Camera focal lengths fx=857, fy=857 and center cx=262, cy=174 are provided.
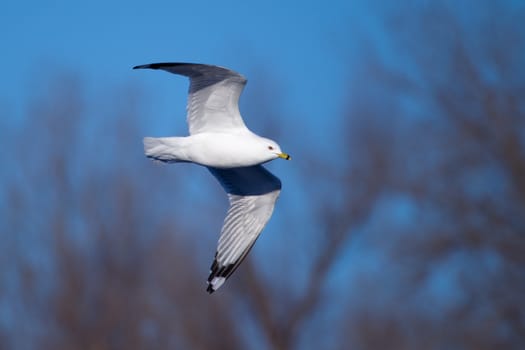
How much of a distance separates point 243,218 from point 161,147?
3.20ft

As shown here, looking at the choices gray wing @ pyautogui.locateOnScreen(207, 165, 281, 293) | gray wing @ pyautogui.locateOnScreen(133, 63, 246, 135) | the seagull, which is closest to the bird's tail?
the seagull

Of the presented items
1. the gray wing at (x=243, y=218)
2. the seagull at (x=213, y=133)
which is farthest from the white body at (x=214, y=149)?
the gray wing at (x=243, y=218)

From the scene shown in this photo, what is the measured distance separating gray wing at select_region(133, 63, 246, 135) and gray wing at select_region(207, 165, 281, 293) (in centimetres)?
55

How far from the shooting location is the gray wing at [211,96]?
4.97m

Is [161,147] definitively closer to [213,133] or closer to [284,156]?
[213,133]

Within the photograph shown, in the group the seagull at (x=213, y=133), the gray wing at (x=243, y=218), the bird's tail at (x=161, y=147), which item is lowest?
the gray wing at (x=243, y=218)

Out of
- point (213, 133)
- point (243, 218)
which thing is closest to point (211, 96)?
point (213, 133)

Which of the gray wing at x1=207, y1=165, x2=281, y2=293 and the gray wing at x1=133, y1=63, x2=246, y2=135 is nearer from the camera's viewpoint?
the gray wing at x1=133, y1=63, x2=246, y2=135

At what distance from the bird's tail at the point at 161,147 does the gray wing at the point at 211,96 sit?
0.25 metres

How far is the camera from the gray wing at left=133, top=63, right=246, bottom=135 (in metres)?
4.97

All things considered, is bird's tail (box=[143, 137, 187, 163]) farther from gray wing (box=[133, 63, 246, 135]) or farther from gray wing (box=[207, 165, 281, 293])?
gray wing (box=[207, 165, 281, 293])

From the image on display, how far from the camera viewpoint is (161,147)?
5121mm

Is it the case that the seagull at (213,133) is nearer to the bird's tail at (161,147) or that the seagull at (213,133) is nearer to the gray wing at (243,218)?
the bird's tail at (161,147)

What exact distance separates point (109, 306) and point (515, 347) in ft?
16.3
